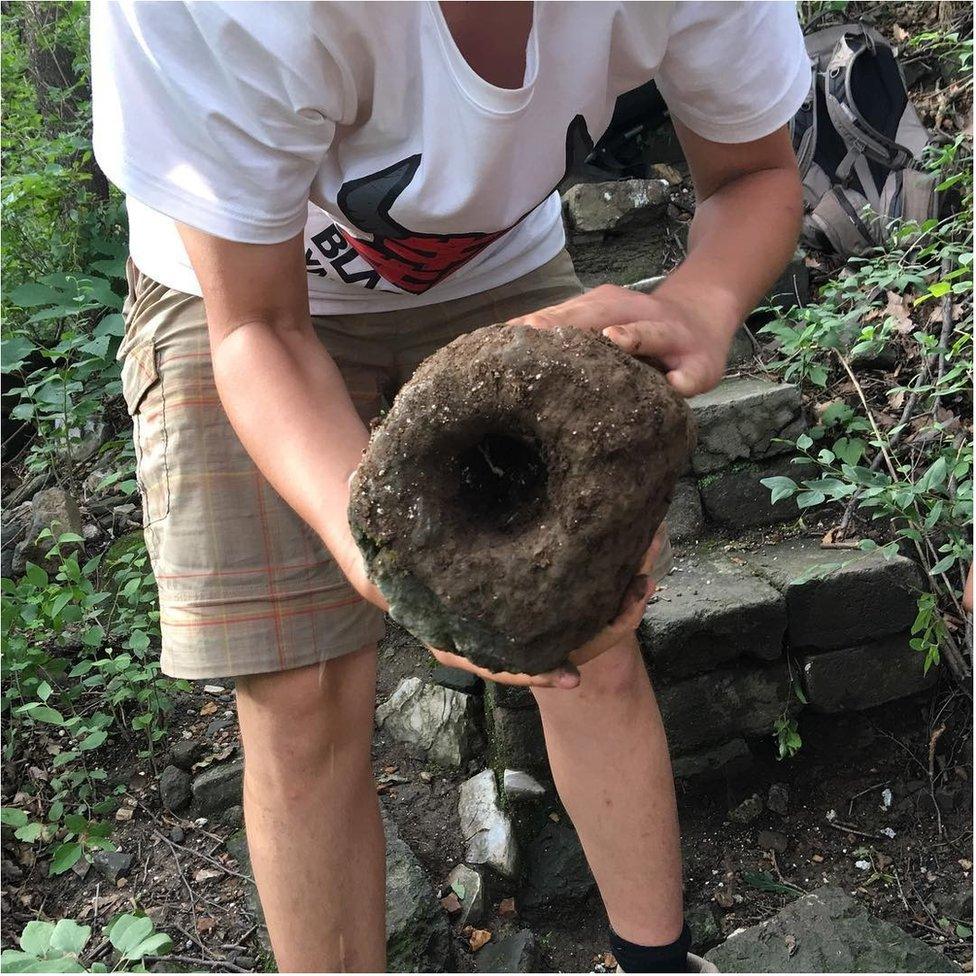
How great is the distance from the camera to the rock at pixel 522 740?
8.32ft

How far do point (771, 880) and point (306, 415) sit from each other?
1.81 m

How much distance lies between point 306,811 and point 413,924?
82 cm

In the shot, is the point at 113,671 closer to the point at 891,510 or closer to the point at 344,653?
the point at 344,653

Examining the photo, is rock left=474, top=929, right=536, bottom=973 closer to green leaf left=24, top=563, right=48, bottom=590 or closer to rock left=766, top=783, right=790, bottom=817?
rock left=766, top=783, right=790, bottom=817

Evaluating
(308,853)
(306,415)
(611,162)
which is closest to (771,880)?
(308,853)

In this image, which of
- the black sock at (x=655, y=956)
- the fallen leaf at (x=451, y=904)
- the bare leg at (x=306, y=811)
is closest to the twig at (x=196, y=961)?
the fallen leaf at (x=451, y=904)

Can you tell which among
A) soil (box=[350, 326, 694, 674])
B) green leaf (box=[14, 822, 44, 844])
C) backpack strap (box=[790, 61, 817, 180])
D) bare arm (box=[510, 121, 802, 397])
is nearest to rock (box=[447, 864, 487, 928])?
green leaf (box=[14, 822, 44, 844])

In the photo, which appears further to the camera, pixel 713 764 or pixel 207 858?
pixel 713 764

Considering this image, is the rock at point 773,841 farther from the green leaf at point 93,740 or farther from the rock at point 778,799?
the green leaf at point 93,740

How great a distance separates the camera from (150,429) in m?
1.64

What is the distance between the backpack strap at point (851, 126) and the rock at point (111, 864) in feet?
11.2

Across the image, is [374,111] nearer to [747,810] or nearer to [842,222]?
[747,810]

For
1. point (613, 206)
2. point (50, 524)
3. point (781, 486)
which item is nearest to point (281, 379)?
point (781, 486)

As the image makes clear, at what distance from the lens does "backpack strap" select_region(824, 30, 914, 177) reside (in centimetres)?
364
